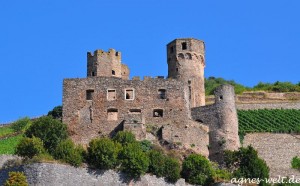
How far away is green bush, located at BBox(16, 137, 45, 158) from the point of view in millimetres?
48250

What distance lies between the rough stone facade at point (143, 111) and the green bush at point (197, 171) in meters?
5.49

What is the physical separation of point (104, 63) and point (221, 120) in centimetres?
1057

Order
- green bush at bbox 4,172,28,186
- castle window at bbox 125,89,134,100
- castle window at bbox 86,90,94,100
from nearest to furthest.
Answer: green bush at bbox 4,172,28,186
castle window at bbox 86,90,94,100
castle window at bbox 125,89,134,100

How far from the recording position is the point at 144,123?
57000mm

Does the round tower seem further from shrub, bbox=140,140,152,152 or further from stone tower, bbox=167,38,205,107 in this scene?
shrub, bbox=140,140,152,152

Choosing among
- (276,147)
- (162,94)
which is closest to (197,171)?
(162,94)

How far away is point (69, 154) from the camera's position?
4694 cm

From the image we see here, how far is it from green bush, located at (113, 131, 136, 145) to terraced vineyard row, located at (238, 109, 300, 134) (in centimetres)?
1335

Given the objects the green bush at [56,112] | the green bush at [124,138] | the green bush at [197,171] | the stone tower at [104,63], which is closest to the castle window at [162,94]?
the stone tower at [104,63]

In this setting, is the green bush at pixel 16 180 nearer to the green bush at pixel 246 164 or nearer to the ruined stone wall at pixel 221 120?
the green bush at pixel 246 164

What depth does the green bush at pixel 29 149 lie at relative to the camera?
48.2 metres

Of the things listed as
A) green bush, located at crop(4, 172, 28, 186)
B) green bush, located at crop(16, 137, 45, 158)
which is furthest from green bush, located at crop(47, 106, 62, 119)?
green bush, located at crop(4, 172, 28, 186)

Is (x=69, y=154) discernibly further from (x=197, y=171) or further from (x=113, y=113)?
(x=113, y=113)

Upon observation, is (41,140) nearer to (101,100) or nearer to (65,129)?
(65,129)
